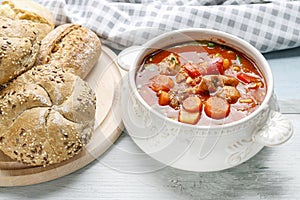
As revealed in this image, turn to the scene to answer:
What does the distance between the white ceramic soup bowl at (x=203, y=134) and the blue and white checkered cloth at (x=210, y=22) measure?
377 millimetres

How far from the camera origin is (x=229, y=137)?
1579 millimetres

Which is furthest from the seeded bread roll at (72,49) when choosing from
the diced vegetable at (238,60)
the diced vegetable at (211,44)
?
the diced vegetable at (238,60)

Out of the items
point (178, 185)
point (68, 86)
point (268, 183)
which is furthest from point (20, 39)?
point (268, 183)

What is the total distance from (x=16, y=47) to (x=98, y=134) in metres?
0.41

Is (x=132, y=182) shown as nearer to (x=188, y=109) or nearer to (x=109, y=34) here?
(x=188, y=109)

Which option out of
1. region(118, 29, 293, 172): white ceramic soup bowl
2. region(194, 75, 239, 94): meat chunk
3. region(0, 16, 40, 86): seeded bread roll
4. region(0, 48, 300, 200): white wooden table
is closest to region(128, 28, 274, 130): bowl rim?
region(118, 29, 293, 172): white ceramic soup bowl

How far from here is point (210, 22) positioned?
7.13 feet

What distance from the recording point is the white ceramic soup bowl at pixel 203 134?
1.56m

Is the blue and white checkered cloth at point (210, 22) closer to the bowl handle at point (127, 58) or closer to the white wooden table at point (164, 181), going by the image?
the bowl handle at point (127, 58)

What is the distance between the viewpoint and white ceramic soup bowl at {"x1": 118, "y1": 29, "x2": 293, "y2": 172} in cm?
156

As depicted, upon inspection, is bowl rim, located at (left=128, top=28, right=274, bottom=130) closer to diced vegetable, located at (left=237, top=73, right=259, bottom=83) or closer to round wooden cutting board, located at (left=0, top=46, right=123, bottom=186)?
diced vegetable, located at (left=237, top=73, right=259, bottom=83)

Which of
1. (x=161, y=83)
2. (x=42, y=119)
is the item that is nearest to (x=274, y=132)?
(x=161, y=83)

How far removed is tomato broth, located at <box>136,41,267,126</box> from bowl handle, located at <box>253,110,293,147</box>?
7cm

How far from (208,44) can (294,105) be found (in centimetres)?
41
